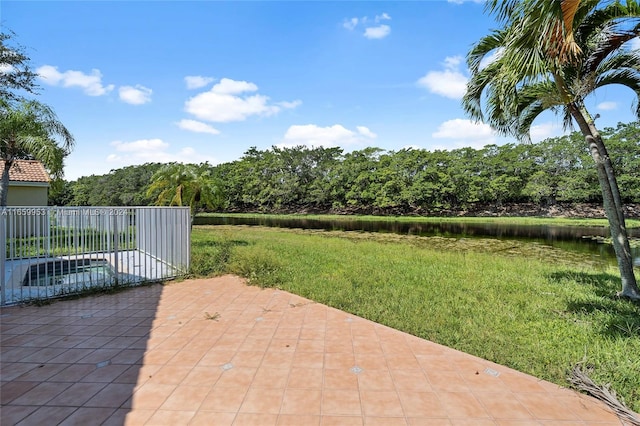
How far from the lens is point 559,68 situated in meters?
4.63

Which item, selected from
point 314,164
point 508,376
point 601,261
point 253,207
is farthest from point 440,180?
point 508,376

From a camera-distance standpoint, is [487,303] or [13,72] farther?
[13,72]

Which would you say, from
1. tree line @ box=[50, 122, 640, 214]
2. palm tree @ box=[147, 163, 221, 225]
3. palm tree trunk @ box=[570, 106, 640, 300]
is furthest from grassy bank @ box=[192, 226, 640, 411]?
tree line @ box=[50, 122, 640, 214]

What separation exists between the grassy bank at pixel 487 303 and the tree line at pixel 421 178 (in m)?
20.5

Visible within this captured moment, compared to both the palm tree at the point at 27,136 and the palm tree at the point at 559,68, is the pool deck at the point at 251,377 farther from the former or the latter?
the palm tree at the point at 27,136

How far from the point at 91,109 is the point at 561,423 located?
17268 mm

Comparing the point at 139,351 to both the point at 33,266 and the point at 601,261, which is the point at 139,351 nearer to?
the point at 33,266

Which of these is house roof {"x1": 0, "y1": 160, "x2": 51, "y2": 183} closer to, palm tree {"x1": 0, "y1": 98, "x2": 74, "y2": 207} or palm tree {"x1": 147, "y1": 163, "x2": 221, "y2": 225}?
palm tree {"x1": 0, "y1": 98, "x2": 74, "y2": 207}

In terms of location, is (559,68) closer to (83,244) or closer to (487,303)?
(487,303)

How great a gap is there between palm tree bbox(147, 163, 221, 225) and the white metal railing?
4469mm

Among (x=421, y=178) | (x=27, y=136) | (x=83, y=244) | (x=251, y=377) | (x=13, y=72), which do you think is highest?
(x=13, y=72)

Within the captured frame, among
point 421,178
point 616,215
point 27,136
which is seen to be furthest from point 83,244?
point 421,178

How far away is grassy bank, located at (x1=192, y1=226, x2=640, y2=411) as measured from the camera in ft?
10.7

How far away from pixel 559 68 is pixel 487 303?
12.3ft
